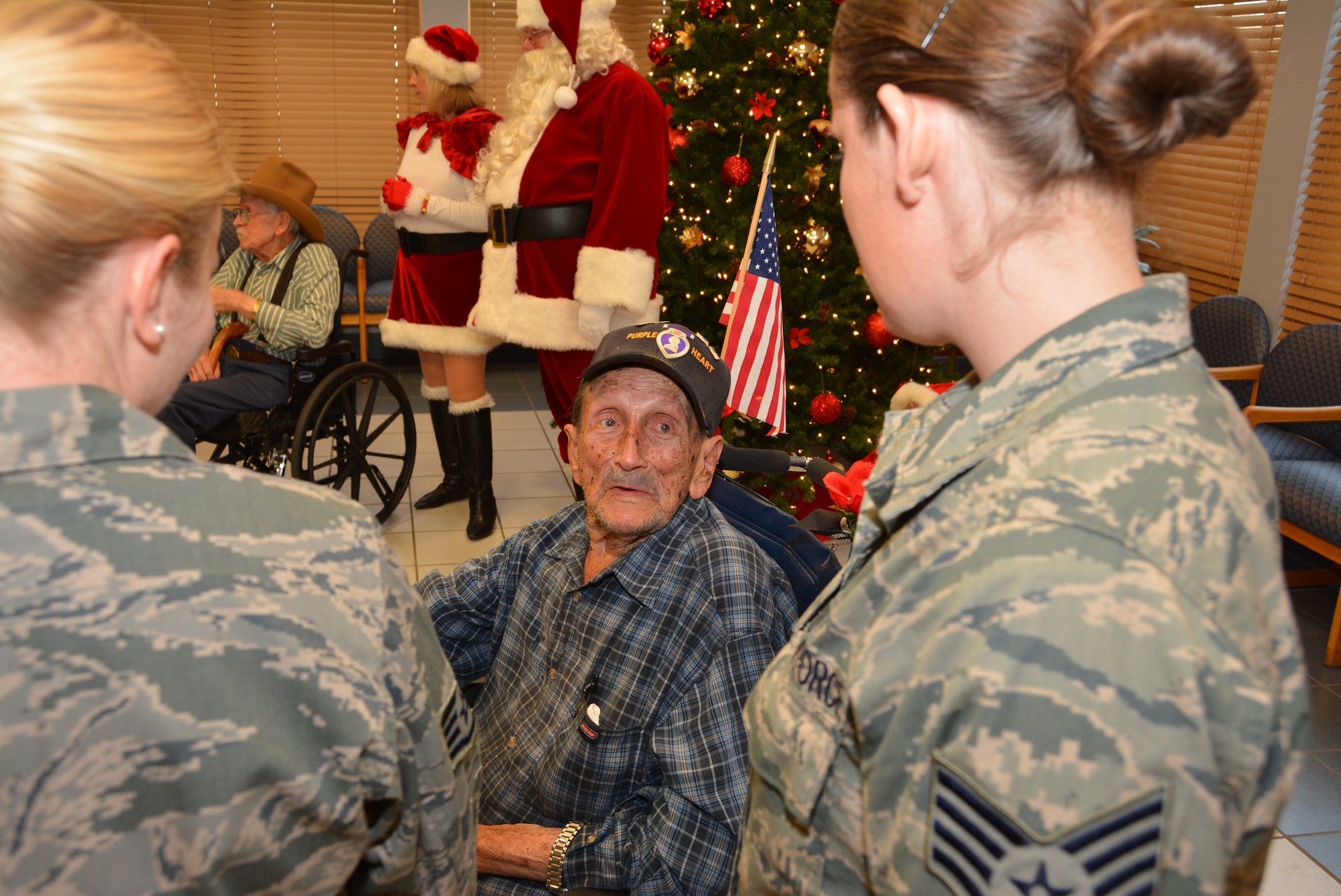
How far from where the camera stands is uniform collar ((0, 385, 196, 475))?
58 centimetres

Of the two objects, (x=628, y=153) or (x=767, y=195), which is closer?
(x=767, y=195)

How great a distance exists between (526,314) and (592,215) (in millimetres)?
429

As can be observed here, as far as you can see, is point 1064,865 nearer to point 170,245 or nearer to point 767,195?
point 170,245

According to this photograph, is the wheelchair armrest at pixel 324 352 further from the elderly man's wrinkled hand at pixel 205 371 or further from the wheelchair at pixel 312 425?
the elderly man's wrinkled hand at pixel 205 371

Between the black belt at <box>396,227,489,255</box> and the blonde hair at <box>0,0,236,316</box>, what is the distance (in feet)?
10.3

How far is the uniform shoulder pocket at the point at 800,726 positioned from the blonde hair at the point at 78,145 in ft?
1.81

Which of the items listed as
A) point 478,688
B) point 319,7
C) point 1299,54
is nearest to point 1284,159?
point 1299,54

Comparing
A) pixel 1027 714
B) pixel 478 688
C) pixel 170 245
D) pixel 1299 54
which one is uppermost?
pixel 1299 54

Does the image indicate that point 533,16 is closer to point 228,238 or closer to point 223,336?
point 223,336

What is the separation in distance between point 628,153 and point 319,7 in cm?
459

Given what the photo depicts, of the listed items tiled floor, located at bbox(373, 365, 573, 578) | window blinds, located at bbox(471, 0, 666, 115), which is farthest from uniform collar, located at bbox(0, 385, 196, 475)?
window blinds, located at bbox(471, 0, 666, 115)

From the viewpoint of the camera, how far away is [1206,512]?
0.57 m

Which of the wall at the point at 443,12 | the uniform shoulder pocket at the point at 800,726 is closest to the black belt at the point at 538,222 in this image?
the uniform shoulder pocket at the point at 800,726

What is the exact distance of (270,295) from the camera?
3.43m
